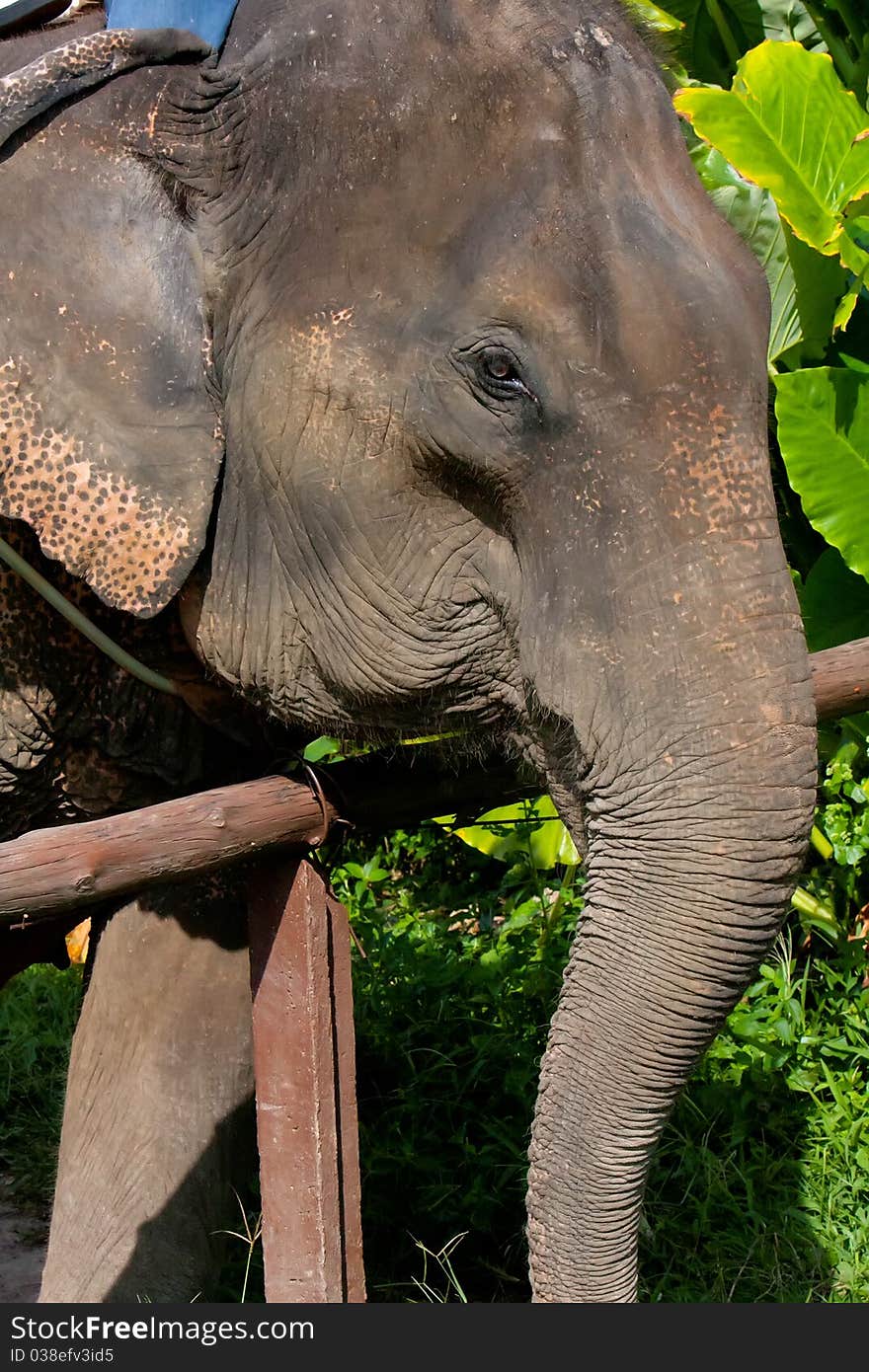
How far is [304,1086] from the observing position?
96.8 inches

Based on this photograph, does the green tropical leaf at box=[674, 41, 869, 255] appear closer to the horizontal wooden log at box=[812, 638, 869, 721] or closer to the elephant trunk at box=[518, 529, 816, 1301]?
the horizontal wooden log at box=[812, 638, 869, 721]

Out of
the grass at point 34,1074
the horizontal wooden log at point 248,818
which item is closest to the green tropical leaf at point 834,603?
the horizontal wooden log at point 248,818

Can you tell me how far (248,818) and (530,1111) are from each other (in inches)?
62.9

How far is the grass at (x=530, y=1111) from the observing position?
3223 millimetres

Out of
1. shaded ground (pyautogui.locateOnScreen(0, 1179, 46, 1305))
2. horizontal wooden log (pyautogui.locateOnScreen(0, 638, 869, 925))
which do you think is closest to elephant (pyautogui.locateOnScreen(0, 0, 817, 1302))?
horizontal wooden log (pyautogui.locateOnScreen(0, 638, 869, 925))

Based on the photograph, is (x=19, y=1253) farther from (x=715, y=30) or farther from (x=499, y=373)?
(x=715, y=30)

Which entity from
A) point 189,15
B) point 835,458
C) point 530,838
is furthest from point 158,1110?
point 835,458

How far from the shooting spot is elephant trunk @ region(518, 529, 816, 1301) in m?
1.91

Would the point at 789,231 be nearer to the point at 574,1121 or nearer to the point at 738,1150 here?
the point at 738,1150

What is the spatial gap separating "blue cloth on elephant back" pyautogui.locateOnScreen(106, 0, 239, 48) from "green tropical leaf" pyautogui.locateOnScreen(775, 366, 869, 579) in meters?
1.81

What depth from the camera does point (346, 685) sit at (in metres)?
2.31

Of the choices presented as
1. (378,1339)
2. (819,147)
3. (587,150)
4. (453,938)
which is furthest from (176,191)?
(453,938)

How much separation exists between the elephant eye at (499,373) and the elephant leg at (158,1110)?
1.26 m

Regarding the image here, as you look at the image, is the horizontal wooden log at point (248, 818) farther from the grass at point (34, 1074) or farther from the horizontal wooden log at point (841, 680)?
the grass at point (34, 1074)
